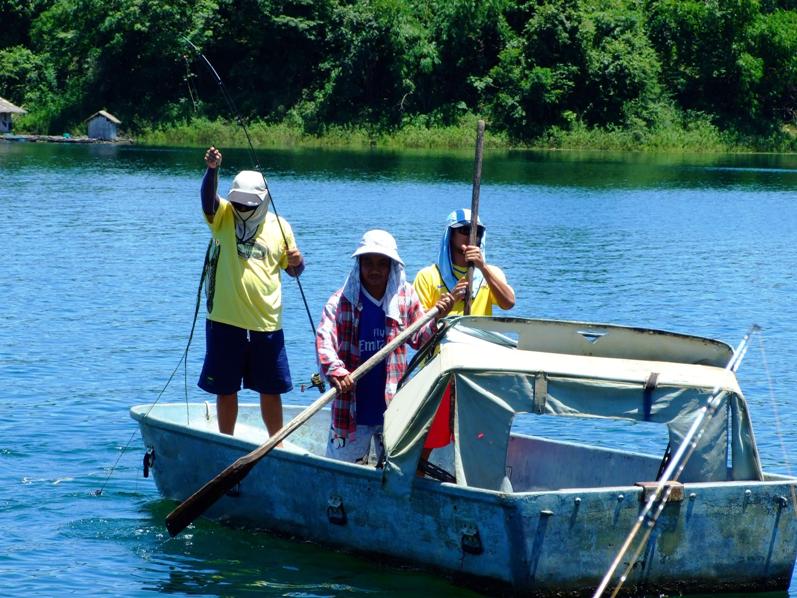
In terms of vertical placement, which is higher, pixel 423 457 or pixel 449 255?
pixel 449 255

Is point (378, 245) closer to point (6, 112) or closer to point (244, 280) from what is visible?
point (244, 280)

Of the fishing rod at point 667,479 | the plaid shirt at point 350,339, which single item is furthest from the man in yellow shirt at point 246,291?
the fishing rod at point 667,479

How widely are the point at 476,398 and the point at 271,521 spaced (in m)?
2.07

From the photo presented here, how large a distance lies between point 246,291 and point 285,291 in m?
12.3

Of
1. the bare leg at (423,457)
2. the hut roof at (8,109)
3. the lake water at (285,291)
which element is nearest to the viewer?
the bare leg at (423,457)

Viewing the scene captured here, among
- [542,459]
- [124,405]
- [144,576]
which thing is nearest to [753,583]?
[542,459]

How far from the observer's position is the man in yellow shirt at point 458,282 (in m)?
8.09

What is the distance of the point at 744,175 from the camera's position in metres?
49.3

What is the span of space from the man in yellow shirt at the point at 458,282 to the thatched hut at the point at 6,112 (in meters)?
61.8

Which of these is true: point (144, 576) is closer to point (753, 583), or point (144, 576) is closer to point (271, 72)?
point (753, 583)

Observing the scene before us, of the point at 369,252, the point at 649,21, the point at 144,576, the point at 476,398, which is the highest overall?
the point at 649,21

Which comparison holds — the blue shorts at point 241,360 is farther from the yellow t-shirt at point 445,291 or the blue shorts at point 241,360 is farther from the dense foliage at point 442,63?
the dense foliage at point 442,63

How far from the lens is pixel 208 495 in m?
8.24

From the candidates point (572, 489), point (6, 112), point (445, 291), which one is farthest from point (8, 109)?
point (572, 489)
